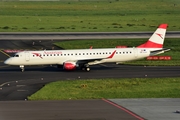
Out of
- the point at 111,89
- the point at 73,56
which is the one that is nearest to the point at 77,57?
the point at 73,56

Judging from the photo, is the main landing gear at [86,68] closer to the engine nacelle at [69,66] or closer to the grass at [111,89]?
the engine nacelle at [69,66]

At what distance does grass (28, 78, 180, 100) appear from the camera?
147 ft

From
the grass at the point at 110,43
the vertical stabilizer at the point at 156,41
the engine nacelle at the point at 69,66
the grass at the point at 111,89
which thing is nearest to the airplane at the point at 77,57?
the engine nacelle at the point at 69,66

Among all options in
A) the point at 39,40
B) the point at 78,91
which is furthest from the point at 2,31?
the point at 78,91

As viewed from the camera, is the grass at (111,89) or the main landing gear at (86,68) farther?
the main landing gear at (86,68)

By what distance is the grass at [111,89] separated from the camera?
44844 millimetres

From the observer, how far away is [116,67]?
67.3 m

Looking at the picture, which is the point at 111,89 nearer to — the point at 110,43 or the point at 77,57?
the point at 77,57

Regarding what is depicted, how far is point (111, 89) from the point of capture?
48344mm

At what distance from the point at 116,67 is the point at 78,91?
2054cm

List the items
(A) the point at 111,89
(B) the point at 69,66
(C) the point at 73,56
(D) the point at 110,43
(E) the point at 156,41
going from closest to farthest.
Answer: (A) the point at 111,89 → (B) the point at 69,66 → (C) the point at 73,56 → (E) the point at 156,41 → (D) the point at 110,43

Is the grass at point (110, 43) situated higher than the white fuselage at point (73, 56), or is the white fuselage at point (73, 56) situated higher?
the grass at point (110, 43)

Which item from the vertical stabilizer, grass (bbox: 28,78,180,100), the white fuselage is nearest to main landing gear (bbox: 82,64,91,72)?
the white fuselage

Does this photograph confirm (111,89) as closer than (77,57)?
Yes
